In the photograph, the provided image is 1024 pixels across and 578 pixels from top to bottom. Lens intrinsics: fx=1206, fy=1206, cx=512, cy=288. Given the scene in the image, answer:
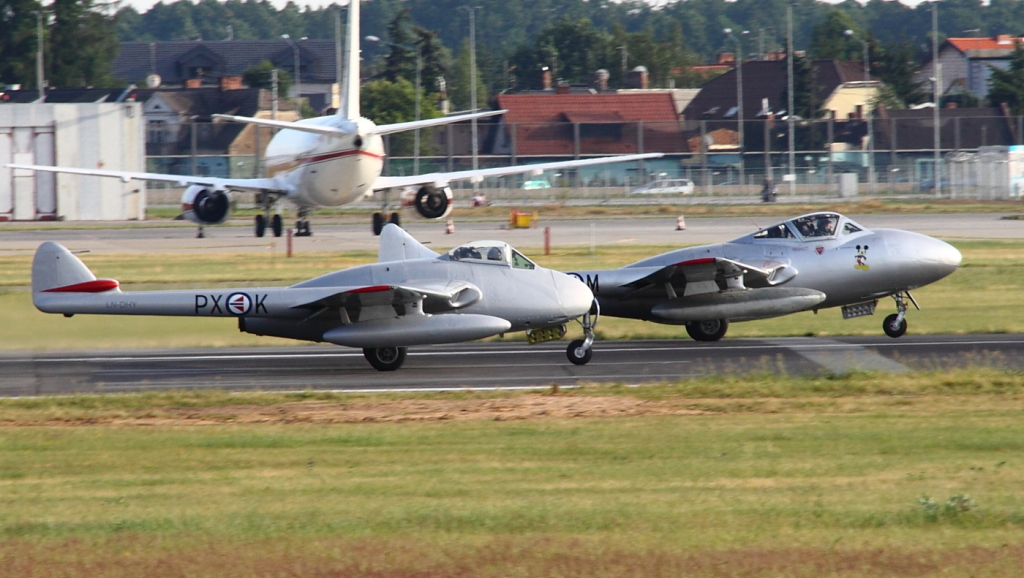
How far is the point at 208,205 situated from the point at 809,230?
25263 mm

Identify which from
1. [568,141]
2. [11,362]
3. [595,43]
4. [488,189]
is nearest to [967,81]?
Answer: [595,43]

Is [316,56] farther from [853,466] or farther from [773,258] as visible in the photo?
[853,466]

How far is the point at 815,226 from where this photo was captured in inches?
841

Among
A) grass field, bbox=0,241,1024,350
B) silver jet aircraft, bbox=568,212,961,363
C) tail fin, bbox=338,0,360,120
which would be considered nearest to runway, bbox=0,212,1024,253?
grass field, bbox=0,241,1024,350

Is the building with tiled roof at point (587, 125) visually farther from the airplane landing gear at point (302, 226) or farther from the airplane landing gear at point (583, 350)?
the airplane landing gear at point (583, 350)

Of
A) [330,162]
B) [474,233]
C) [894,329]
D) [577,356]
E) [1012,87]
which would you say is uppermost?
[1012,87]

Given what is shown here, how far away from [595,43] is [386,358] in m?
125

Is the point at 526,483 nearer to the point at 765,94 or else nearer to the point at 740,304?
the point at 740,304

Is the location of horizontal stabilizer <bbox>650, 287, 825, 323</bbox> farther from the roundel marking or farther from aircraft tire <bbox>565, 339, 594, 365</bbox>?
the roundel marking

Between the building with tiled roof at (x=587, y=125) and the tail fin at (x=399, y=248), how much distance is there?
59305 mm

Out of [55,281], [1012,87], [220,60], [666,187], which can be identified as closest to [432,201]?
[55,281]

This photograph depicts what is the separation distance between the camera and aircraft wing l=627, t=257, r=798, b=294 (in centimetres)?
2030

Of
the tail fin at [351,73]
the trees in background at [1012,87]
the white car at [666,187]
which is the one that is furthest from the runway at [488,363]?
the trees in background at [1012,87]

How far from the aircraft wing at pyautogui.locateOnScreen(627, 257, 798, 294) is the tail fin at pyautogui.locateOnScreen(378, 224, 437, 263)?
3703mm
